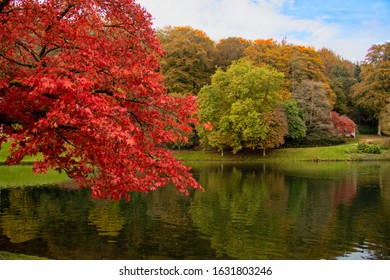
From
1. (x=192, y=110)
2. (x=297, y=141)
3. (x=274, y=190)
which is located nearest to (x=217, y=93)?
(x=297, y=141)

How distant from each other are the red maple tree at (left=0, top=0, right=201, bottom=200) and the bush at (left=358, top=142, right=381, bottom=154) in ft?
134

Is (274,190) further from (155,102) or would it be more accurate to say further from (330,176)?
(155,102)

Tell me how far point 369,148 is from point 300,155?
7.24m

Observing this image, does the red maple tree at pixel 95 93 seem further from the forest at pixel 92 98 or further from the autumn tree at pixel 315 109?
the autumn tree at pixel 315 109

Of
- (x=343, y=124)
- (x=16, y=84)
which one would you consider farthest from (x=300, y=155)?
(x=16, y=84)

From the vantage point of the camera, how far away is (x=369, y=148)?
4588 cm

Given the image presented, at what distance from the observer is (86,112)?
664cm

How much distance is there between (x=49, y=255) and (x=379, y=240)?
30.5 feet

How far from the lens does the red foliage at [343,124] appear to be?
56.3 meters

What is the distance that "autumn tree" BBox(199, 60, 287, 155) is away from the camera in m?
45.8

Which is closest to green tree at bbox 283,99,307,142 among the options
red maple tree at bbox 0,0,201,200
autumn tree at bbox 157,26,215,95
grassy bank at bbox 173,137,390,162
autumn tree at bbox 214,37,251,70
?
grassy bank at bbox 173,137,390,162

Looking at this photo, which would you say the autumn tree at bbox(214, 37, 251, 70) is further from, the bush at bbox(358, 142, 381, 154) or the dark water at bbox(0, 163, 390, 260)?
the dark water at bbox(0, 163, 390, 260)

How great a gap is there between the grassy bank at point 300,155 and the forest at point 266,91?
50.6 inches

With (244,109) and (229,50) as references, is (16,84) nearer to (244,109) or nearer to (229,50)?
(244,109)
